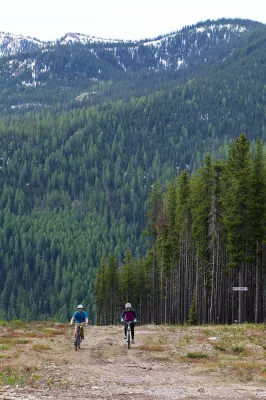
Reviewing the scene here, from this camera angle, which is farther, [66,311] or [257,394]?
[66,311]

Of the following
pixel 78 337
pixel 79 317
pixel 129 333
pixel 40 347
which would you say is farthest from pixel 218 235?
pixel 40 347

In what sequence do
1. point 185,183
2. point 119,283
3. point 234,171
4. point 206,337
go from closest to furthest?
point 206,337 < point 234,171 < point 185,183 < point 119,283

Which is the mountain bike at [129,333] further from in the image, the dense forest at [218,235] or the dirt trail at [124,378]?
the dense forest at [218,235]

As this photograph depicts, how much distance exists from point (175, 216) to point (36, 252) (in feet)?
478

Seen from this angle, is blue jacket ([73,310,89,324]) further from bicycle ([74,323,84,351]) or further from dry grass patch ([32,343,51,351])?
dry grass patch ([32,343,51,351])

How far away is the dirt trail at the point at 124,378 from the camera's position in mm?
15117

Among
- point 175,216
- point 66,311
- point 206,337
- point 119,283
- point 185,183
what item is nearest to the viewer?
point 206,337

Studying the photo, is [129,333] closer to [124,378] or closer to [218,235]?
[124,378]

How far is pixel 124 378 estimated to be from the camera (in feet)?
58.9

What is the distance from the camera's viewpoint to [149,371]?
1938 cm

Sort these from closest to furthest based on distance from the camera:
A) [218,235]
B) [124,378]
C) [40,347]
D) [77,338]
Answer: [124,378], [40,347], [77,338], [218,235]

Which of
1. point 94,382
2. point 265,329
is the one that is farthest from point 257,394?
point 265,329

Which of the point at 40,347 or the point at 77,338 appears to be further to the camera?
the point at 77,338

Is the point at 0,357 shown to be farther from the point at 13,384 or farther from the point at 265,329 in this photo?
the point at 265,329
